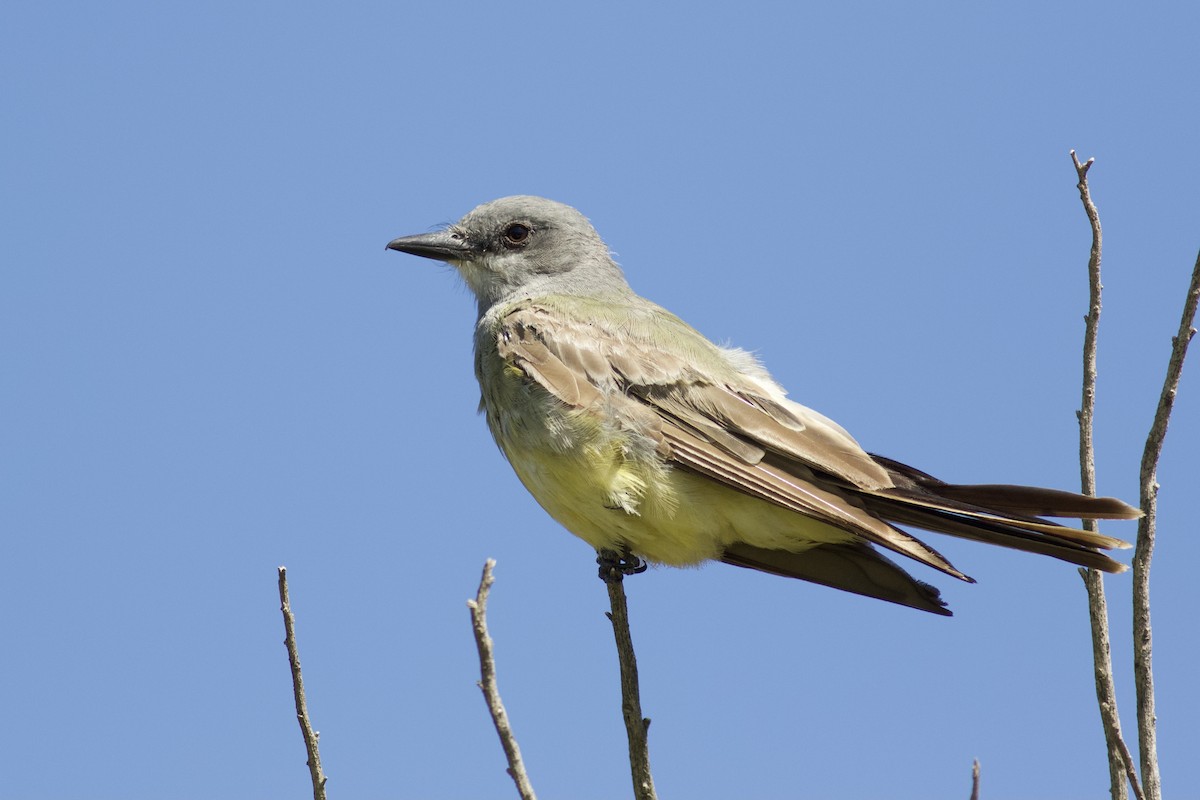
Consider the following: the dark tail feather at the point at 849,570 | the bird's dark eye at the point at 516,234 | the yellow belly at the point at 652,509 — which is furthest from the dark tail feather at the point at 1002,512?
the bird's dark eye at the point at 516,234

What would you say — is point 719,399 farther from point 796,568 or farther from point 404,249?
point 404,249

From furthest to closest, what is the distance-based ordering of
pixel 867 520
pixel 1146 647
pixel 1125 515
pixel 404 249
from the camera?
pixel 404 249, pixel 867 520, pixel 1125 515, pixel 1146 647

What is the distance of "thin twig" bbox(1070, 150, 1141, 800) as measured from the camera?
3.58 metres

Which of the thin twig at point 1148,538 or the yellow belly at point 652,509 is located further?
the yellow belly at point 652,509

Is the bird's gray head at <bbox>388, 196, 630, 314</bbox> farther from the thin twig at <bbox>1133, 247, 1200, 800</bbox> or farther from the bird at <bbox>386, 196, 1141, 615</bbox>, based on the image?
the thin twig at <bbox>1133, 247, 1200, 800</bbox>

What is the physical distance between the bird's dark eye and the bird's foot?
7.57ft

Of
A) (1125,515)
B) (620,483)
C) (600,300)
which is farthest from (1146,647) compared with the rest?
(600,300)

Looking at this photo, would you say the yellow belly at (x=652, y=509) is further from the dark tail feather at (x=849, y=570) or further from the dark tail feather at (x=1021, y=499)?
the dark tail feather at (x=1021, y=499)

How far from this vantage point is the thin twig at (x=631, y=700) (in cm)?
374

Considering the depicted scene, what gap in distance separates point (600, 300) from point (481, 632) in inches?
134

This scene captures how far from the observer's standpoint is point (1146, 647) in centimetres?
354

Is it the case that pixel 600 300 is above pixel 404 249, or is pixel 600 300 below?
below

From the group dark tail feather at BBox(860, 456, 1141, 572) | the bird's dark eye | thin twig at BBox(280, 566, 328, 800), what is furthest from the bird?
thin twig at BBox(280, 566, 328, 800)

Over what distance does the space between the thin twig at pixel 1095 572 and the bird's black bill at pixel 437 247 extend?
361 cm
